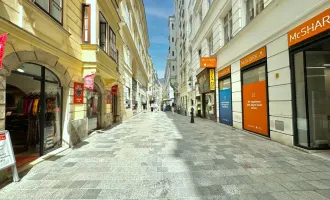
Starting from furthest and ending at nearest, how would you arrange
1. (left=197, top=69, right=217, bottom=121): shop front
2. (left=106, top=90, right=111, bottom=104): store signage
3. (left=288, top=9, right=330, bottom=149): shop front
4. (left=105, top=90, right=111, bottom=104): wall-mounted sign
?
(left=197, top=69, right=217, bottom=121): shop front → (left=106, top=90, right=111, bottom=104): store signage → (left=105, top=90, right=111, bottom=104): wall-mounted sign → (left=288, top=9, right=330, bottom=149): shop front

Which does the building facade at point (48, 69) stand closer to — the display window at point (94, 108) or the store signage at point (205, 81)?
the display window at point (94, 108)

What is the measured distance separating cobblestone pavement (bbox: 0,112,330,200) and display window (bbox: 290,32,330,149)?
0.72 m

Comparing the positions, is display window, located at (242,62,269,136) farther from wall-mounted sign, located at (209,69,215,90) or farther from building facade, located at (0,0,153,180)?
building facade, located at (0,0,153,180)

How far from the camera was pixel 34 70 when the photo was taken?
17.1ft

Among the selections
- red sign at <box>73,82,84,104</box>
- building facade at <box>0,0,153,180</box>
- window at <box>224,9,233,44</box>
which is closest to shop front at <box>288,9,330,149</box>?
window at <box>224,9,233,44</box>

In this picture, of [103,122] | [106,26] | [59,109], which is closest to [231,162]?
[59,109]

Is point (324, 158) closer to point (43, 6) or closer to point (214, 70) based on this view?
point (43, 6)

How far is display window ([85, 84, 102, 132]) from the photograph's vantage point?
9.32 m

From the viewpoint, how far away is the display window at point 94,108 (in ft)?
30.6

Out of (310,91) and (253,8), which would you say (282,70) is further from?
(253,8)

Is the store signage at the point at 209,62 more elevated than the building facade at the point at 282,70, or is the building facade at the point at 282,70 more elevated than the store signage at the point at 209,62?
the store signage at the point at 209,62

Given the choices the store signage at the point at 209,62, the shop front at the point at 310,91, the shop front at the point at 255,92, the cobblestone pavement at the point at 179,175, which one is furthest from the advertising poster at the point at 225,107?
the cobblestone pavement at the point at 179,175

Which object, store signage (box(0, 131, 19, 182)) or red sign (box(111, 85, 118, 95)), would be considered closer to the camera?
store signage (box(0, 131, 19, 182))

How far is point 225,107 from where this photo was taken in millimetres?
11906
